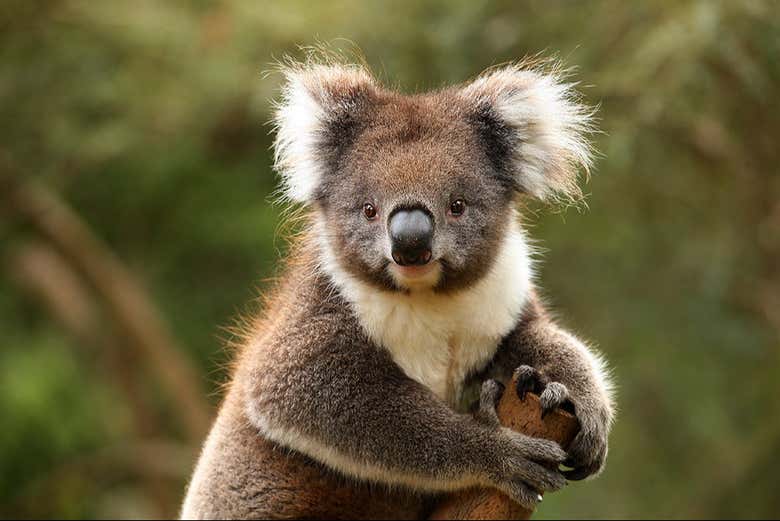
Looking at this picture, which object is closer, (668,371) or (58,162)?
(668,371)

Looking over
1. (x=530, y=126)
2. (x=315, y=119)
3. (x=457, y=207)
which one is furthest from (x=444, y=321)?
(x=315, y=119)

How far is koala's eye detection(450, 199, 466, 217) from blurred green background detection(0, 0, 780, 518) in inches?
58.3

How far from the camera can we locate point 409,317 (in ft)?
15.6

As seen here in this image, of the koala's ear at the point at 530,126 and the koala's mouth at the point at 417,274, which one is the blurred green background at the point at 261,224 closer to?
the koala's ear at the point at 530,126

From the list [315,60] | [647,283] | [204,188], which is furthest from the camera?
[204,188]

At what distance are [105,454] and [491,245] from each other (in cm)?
719

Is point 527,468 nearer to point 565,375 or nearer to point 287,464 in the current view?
point 565,375

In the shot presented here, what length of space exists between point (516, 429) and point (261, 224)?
7021mm

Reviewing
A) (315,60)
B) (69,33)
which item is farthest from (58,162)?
(315,60)

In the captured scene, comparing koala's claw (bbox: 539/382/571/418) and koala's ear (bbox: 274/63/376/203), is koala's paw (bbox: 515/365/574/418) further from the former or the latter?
koala's ear (bbox: 274/63/376/203)

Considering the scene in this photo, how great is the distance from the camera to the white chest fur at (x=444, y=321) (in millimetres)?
4762

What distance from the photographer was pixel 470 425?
4.62 meters

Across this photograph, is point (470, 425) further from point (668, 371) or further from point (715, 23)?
point (668, 371)

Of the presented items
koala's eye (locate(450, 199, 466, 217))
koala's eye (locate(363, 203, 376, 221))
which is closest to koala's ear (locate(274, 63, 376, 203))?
koala's eye (locate(363, 203, 376, 221))
